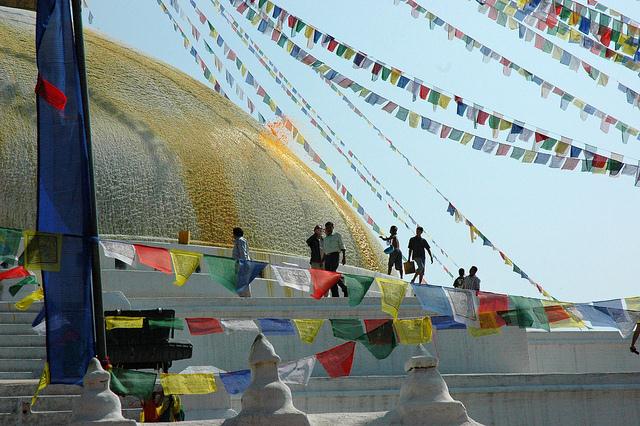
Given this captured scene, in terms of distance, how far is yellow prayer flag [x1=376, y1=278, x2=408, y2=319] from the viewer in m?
11.8

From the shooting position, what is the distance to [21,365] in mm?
13195

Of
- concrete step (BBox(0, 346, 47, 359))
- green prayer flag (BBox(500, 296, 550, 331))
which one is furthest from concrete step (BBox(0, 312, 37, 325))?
green prayer flag (BBox(500, 296, 550, 331))

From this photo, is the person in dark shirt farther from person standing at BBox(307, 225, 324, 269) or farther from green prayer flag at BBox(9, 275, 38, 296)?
green prayer flag at BBox(9, 275, 38, 296)

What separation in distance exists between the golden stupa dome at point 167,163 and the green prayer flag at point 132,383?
7.77 m

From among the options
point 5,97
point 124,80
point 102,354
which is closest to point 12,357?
point 102,354

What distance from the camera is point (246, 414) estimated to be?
900cm

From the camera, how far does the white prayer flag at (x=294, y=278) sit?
1164cm

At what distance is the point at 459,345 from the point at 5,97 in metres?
6.92

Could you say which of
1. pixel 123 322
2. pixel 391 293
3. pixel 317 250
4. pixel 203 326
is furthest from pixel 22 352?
pixel 317 250

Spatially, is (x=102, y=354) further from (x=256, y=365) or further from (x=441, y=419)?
(x=441, y=419)

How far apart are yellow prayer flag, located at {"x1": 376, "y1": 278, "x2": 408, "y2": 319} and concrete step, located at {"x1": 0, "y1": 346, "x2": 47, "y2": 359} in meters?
3.51

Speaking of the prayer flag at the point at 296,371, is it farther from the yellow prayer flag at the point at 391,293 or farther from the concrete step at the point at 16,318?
the concrete step at the point at 16,318

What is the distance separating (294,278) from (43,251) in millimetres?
2680

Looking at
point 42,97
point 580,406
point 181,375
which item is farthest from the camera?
point 580,406
